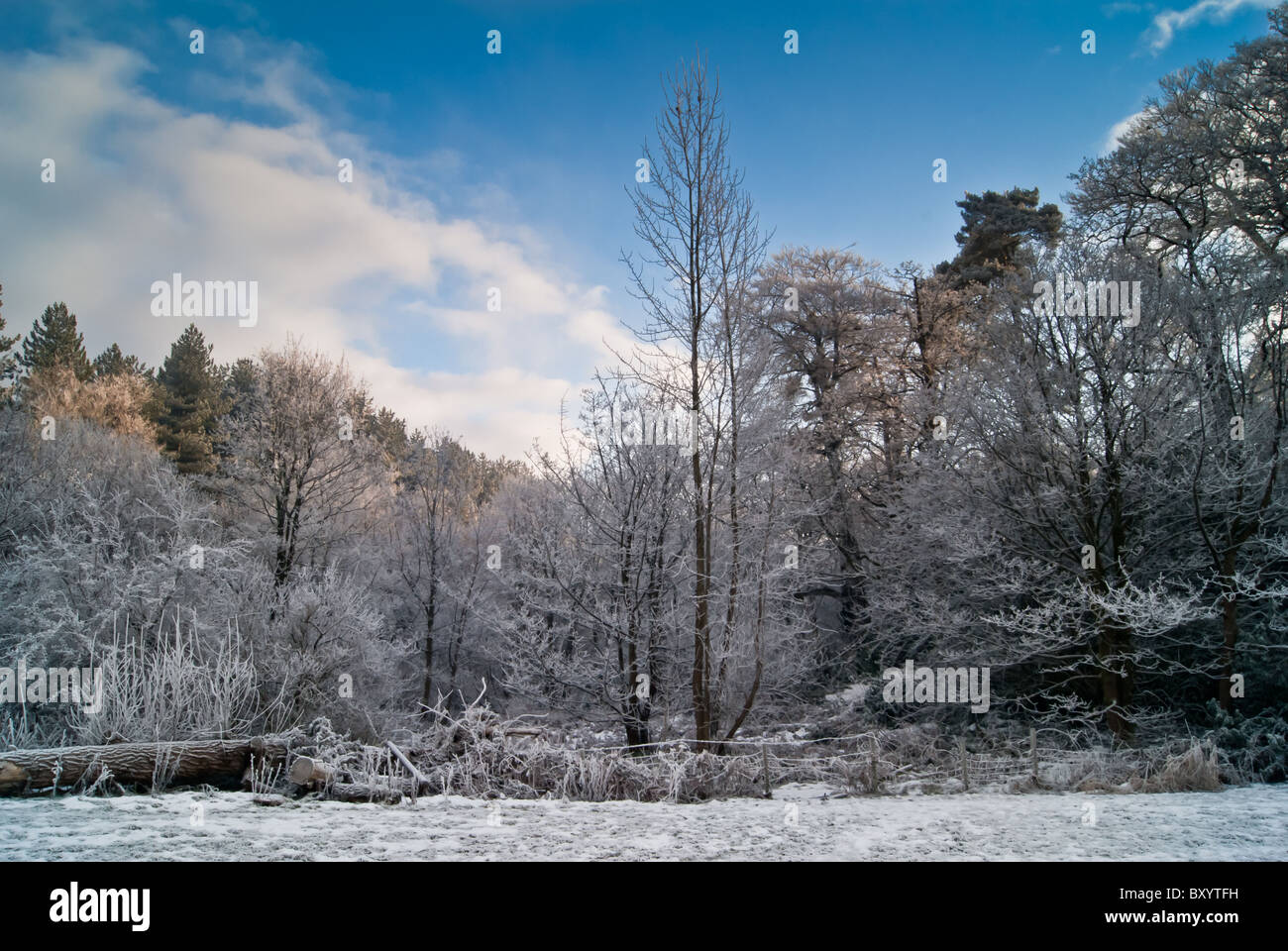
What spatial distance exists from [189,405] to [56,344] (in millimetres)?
8909

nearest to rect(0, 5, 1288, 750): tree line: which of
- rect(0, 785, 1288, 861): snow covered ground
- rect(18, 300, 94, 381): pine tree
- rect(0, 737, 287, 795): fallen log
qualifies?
rect(0, 737, 287, 795): fallen log

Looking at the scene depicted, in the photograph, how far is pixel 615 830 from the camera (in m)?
5.36

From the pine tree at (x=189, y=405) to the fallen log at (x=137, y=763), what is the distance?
1491 inches

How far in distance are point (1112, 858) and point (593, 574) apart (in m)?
8.39

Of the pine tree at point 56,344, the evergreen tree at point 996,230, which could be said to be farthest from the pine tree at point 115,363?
the evergreen tree at point 996,230

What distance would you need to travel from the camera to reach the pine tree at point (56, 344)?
136ft

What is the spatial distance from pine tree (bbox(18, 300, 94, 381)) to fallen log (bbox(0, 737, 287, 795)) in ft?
151

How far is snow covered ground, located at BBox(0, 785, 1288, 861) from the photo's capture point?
4363 millimetres
